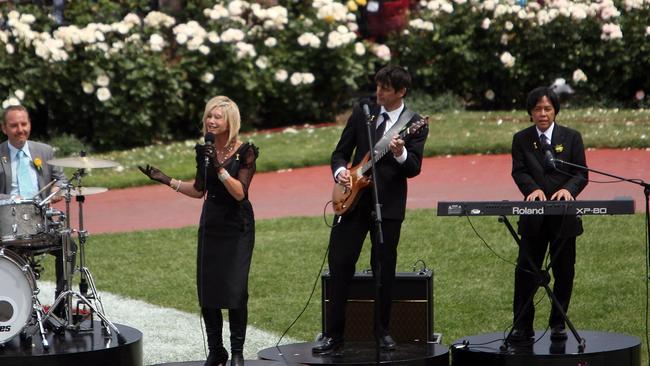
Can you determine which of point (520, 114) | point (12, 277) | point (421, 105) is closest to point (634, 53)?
point (520, 114)

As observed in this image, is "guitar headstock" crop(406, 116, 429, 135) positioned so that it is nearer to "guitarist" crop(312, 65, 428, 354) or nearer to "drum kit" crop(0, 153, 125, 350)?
"guitarist" crop(312, 65, 428, 354)

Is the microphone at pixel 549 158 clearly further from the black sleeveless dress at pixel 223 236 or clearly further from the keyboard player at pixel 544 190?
the black sleeveless dress at pixel 223 236

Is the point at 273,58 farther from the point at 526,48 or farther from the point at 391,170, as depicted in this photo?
the point at 391,170

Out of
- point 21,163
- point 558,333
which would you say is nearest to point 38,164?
point 21,163

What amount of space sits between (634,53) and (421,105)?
11.8 feet

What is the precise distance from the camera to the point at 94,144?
20.8m

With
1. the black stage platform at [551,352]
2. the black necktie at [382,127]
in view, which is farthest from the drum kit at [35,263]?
the black stage platform at [551,352]

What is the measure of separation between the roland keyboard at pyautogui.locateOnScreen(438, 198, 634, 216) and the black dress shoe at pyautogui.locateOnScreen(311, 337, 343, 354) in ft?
4.24

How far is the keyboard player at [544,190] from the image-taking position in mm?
8992

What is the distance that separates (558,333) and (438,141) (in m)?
9.51

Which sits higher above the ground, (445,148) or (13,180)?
(445,148)

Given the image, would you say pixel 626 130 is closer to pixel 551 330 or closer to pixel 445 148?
pixel 445 148

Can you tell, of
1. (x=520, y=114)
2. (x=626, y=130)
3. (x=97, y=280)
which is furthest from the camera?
(x=520, y=114)

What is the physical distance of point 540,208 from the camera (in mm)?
8539
